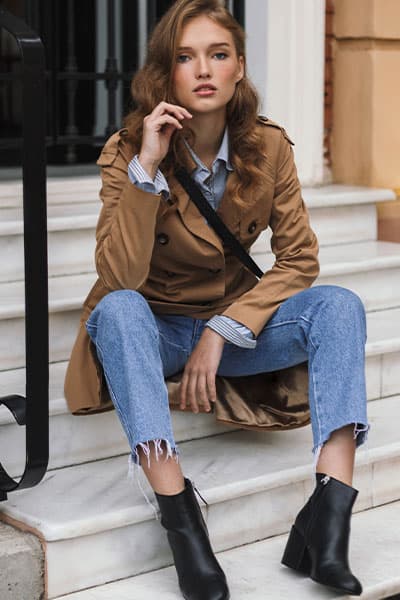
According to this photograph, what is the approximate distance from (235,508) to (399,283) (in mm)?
1548

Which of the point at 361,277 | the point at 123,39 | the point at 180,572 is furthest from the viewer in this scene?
the point at 123,39

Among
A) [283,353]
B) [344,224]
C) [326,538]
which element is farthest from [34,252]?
[344,224]

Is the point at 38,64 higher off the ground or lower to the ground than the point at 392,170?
higher

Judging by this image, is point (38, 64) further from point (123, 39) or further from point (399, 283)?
point (123, 39)

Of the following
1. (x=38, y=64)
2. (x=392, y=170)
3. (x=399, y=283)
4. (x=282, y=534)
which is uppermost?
(x=38, y=64)

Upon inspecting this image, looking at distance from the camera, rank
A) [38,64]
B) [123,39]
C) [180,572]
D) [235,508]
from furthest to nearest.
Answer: [123,39], [235,508], [180,572], [38,64]

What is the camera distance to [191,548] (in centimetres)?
275

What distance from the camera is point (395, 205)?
4.89 m

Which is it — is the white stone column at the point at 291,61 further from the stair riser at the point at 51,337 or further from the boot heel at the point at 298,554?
the boot heel at the point at 298,554

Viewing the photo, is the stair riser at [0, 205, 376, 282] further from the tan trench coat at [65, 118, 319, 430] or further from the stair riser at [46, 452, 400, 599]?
the stair riser at [46, 452, 400, 599]

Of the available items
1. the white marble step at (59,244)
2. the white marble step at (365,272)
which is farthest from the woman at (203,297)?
the white marble step at (365,272)

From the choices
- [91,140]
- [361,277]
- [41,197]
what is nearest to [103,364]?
[41,197]

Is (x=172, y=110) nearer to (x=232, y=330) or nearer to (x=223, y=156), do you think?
(x=223, y=156)

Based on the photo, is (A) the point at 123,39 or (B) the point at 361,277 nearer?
(B) the point at 361,277
